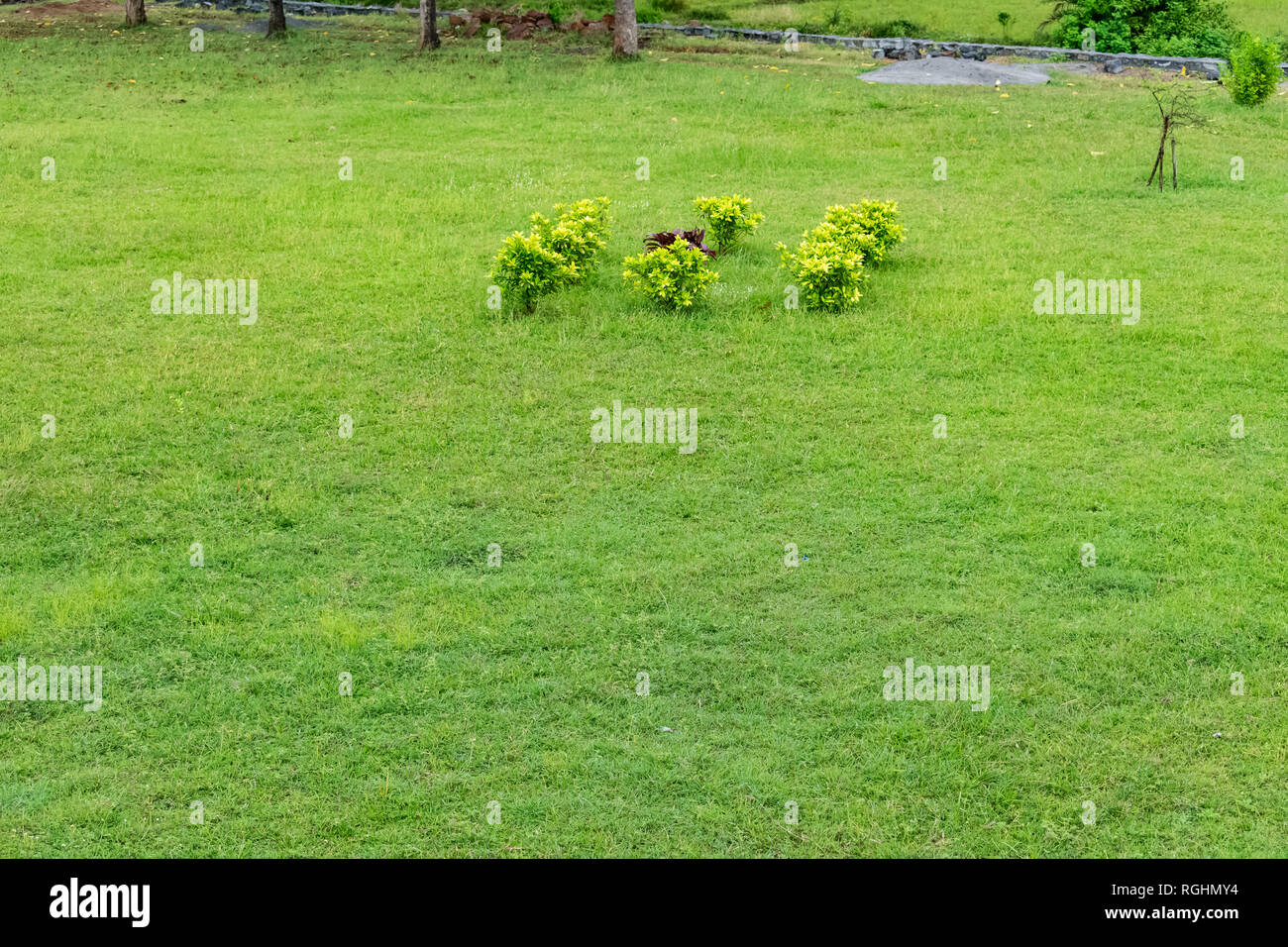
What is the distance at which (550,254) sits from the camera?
11773 millimetres

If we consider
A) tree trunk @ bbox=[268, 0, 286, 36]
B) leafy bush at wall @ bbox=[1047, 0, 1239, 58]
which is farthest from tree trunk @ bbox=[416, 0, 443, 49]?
leafy bush at wall @ bbox=[1047, 0, 1239, 58]

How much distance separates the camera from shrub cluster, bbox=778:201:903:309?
1202cm

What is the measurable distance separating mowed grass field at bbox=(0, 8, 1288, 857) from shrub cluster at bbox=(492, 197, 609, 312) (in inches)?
10.4

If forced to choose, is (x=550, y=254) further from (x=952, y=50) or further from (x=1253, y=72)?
(x=952, y=50)

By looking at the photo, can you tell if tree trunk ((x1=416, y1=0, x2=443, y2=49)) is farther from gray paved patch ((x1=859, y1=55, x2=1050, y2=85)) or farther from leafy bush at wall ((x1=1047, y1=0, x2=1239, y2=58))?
leafy bush at wall ((x1=1047, y1=0, x2=1239, y2=58))

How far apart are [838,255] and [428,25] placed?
17655mm

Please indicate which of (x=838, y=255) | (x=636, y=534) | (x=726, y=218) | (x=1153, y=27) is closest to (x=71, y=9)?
(x=726, y=218)

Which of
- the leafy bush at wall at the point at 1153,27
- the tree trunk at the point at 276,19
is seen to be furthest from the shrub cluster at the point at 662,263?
the tree trunk at the point at 276,19

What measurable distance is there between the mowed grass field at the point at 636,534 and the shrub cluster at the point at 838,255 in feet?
1.28

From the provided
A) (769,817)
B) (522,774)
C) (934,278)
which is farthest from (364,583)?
(934,278)

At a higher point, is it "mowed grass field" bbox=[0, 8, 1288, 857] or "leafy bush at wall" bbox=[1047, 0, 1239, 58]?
"leafy bush at wall" bbox=[1047, 0, 1239, 58]

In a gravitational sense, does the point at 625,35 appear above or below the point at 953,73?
above

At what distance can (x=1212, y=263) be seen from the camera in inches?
525

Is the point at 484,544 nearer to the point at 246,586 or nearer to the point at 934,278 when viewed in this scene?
the point at 246,586
